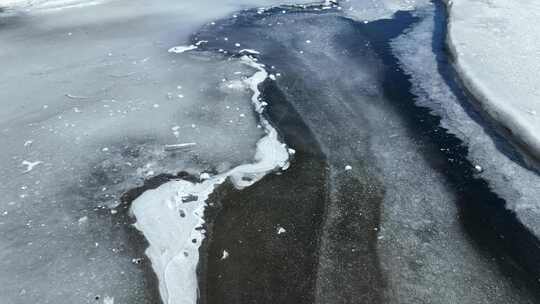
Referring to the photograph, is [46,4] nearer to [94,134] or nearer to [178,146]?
[94,134]

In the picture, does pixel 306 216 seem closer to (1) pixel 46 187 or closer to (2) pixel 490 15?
(1) pixel 46 187

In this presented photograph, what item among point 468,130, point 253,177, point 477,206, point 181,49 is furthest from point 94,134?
point 468,130

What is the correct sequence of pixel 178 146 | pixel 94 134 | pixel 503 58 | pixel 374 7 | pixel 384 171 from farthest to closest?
pixel 374 7 → pixel 503 58 → pixel 94 134 → pixel 178 146 → pixel 384 171

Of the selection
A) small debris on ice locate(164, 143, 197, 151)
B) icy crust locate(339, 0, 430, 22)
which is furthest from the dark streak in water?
icy crust locate(339, 0, 430, 22)

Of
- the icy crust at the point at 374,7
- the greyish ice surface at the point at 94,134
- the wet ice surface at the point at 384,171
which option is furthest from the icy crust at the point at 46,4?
the icy crust at the point at 374,7

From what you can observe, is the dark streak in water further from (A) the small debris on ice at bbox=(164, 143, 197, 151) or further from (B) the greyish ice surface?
(A) the small debris on ice at bbox=(164, 143, 197, 151)
